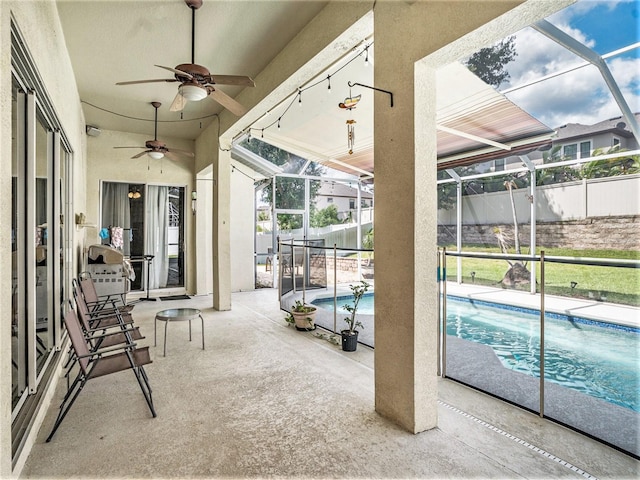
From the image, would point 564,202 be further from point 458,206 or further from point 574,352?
point 574,352

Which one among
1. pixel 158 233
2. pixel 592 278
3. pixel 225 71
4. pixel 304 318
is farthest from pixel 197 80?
pixel 592 278

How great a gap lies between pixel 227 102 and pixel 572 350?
4429 mm

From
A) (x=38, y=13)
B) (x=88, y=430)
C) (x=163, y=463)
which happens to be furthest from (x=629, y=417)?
(x=38, y=13)

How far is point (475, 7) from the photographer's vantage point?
200 cm

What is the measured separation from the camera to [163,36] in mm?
3750

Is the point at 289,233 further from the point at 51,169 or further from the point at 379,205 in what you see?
the point at 379,205

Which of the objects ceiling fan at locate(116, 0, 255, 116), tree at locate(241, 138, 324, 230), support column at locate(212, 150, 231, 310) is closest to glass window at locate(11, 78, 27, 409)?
ceiling fan at locate(116, 0, 255, 116)

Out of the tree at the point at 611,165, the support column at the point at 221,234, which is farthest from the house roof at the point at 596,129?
the support column at the point at 221,234

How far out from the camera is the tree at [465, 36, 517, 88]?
215 inches

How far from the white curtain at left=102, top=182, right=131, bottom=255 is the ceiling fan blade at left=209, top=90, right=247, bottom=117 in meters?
A: 4.97

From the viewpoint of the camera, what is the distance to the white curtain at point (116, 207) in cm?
723

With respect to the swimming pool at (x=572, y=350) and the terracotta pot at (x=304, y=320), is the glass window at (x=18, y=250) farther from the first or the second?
the swimming pool at (x=572, y=350)

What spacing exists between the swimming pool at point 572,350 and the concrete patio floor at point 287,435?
0.88 metres

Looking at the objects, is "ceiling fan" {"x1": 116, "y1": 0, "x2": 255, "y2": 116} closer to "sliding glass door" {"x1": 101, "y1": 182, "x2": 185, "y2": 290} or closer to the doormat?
"sliding glass door" {"x1": 101, "y1": 182, "x2": 185, "y2": 290}
